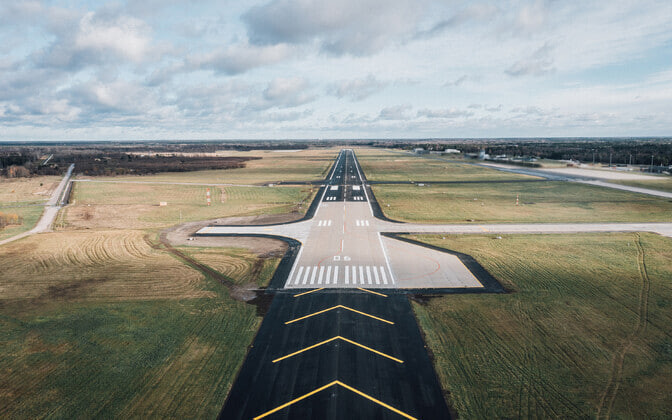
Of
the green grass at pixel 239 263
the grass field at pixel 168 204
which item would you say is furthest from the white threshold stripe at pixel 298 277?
the grass field at pixel 168 204

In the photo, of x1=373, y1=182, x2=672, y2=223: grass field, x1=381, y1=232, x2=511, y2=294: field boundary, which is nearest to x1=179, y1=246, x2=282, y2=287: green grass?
x1=381, y1=232, x2=511, y2=294: field boundary

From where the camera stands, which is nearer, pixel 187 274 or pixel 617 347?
pixel 617 347

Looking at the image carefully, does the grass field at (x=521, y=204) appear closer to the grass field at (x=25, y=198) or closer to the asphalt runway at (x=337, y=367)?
the asphalt runway at (x=337, y=367)

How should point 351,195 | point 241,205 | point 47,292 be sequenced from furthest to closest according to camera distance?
point 351,195 < point 241,205 < point 47,292

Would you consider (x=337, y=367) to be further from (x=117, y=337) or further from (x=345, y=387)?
(x=117, y=337)

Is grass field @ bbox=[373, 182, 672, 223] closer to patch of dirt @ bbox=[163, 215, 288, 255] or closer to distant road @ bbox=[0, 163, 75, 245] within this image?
patch of dirt @ bbox=[163, 215, 288, 255]

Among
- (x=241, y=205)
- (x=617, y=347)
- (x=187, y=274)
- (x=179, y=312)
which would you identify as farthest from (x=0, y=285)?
(x=617, y=347)

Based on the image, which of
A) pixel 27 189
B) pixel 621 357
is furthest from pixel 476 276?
pixel 27 189

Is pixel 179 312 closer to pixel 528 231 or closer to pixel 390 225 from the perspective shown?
pixel 390 225
